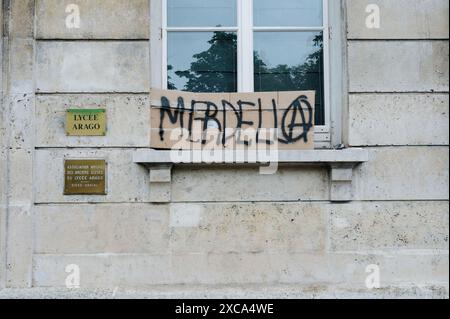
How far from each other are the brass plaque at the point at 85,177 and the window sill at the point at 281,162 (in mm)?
327

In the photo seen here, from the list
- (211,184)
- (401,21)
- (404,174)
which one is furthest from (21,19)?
(404,174)

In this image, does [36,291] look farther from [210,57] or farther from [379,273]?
[379,273]

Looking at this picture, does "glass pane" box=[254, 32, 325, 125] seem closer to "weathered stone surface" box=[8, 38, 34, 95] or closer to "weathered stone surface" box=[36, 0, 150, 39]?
"weathered stone surface" box=[36, 0, 150, 39]

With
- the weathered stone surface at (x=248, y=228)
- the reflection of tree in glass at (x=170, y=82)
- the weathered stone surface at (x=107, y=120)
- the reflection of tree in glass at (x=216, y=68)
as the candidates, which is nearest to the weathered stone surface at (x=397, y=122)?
the weathered stone surface at (x=248, y=228)

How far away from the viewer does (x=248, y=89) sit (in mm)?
5723

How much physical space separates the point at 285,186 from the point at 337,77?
1.08 m

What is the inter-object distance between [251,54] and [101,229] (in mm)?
2014

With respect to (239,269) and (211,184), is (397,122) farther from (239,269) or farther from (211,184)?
(239,269)

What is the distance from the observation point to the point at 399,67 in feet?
18.2

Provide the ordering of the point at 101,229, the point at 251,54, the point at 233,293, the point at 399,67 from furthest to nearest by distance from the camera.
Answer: the point at 251,54 → the point at 399,67 → the point at 101,229 → the point at 233,293

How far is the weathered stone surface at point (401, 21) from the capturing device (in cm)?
553

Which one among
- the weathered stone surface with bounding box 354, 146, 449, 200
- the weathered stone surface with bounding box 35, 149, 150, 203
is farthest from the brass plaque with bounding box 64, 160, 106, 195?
the weathered stone surface with bounding box 354, 146, 449, 200

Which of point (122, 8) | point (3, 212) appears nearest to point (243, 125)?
point (122, 8)
